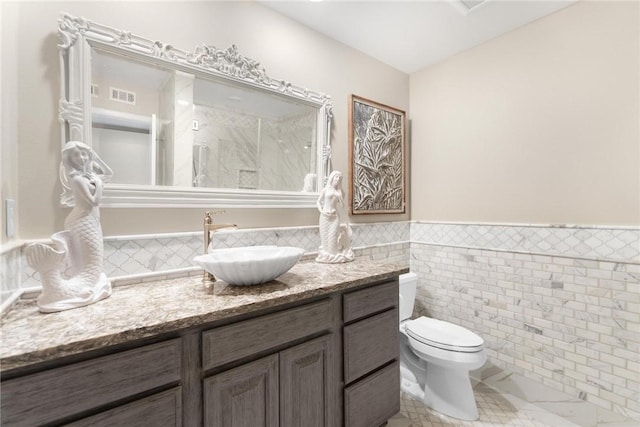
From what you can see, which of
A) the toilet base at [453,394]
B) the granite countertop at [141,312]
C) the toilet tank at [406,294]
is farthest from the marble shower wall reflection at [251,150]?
the toilet base at [453,394]

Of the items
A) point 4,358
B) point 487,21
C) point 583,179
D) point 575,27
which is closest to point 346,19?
point 487,21

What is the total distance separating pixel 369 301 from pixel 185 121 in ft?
4.44

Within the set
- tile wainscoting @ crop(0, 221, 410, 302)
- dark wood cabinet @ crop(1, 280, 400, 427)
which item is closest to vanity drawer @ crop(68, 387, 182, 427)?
dark wood cabinet @ crop(1, 280, 400, 427)

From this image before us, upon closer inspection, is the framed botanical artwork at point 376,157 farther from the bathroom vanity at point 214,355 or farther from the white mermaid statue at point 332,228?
the bathroom vanity at point 214,355

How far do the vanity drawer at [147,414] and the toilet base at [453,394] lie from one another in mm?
1590

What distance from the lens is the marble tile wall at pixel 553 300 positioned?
64.2 inches

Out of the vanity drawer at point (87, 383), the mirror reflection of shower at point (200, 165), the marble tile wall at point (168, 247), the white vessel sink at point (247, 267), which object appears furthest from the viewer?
the mirror reflection of shower at point (200, 165)

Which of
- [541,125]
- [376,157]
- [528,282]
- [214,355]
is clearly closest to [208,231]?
[214,355]

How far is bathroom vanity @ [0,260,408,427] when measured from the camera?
0.75m

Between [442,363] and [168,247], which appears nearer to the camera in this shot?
[168,247]

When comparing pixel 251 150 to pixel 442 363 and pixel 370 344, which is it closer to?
pixel 370 344

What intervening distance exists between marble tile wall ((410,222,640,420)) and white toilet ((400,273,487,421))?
17.0 inches

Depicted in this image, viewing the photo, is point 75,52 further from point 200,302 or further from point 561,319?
point 561,319

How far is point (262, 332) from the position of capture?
3.58ft
